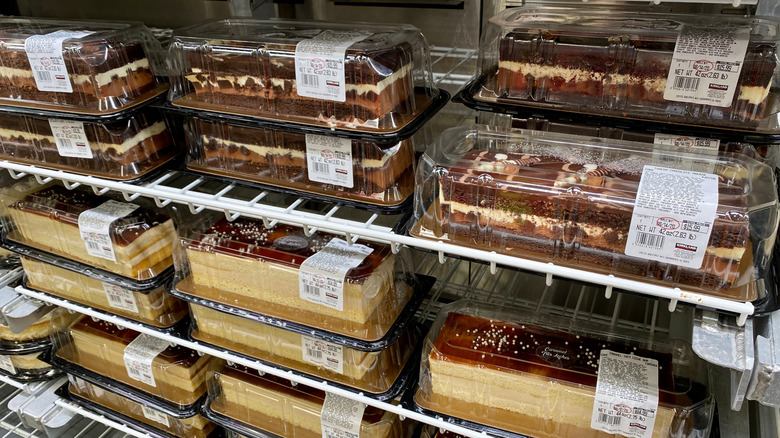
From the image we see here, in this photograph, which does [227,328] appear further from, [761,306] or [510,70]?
[761,306]

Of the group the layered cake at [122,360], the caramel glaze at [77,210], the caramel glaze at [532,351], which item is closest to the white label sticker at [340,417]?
the caramel glaze at [532,351]

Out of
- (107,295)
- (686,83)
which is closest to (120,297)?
(107,295)

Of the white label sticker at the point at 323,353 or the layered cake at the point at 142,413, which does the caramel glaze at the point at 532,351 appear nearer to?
the white label sticker at the point at 323,353

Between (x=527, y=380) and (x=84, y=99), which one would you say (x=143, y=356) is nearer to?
(x=84, y=99)

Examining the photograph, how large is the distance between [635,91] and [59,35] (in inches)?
53.1

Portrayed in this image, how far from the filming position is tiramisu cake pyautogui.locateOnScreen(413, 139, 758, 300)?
99cm

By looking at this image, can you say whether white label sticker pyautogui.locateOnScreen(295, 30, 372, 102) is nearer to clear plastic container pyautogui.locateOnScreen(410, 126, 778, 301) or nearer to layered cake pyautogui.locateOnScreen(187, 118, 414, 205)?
layered cake pyautogui.locateOnScreen(187, 118, 414, 205)

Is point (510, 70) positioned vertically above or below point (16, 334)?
above

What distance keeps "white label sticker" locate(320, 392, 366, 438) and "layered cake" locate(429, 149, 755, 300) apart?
61cm

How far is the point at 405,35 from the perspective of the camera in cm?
133

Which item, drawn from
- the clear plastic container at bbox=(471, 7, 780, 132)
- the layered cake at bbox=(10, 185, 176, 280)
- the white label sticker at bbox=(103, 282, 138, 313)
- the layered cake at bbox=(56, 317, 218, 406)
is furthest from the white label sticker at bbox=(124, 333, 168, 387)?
the clear plastic container at bbox=(471, 7, 780, 132)

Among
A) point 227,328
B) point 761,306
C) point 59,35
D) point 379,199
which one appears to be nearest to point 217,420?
point 227,328

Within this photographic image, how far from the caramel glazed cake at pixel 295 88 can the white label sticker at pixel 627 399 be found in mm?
724

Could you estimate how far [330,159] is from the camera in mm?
1278
